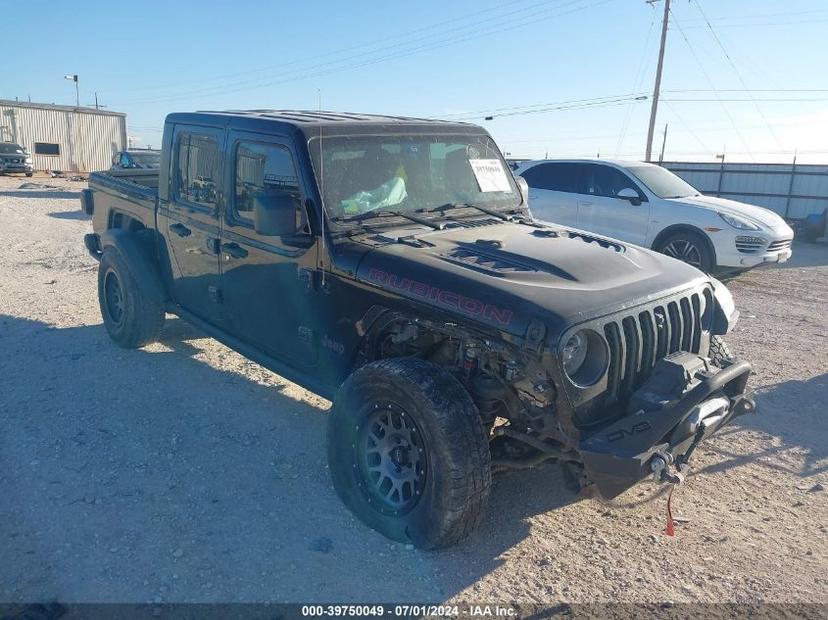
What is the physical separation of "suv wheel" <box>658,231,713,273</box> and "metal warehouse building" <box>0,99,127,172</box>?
38637mm

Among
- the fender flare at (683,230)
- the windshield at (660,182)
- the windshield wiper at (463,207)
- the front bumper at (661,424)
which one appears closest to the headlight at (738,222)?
the fender flare at (683,230)

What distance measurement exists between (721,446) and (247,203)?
3595 mm

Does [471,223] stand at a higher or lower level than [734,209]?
lower

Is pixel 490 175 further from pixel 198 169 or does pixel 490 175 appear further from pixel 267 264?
pixel 198 169

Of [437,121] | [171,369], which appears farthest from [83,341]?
[437,121]

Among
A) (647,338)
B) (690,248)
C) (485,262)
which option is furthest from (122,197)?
(690,248)

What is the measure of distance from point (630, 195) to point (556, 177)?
1.33 meters

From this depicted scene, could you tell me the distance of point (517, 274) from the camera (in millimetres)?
3400

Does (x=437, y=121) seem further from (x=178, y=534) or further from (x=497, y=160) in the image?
(x=178, y=534)

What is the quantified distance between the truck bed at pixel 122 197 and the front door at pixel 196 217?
425 mm

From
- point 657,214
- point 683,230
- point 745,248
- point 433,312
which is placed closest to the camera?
point 433,312

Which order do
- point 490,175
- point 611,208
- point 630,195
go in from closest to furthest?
point 490,175 → point 630,195 → point 611,208

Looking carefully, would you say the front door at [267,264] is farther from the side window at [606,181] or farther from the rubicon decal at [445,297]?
the side window at [606,181]

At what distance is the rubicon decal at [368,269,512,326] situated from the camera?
307 cm
